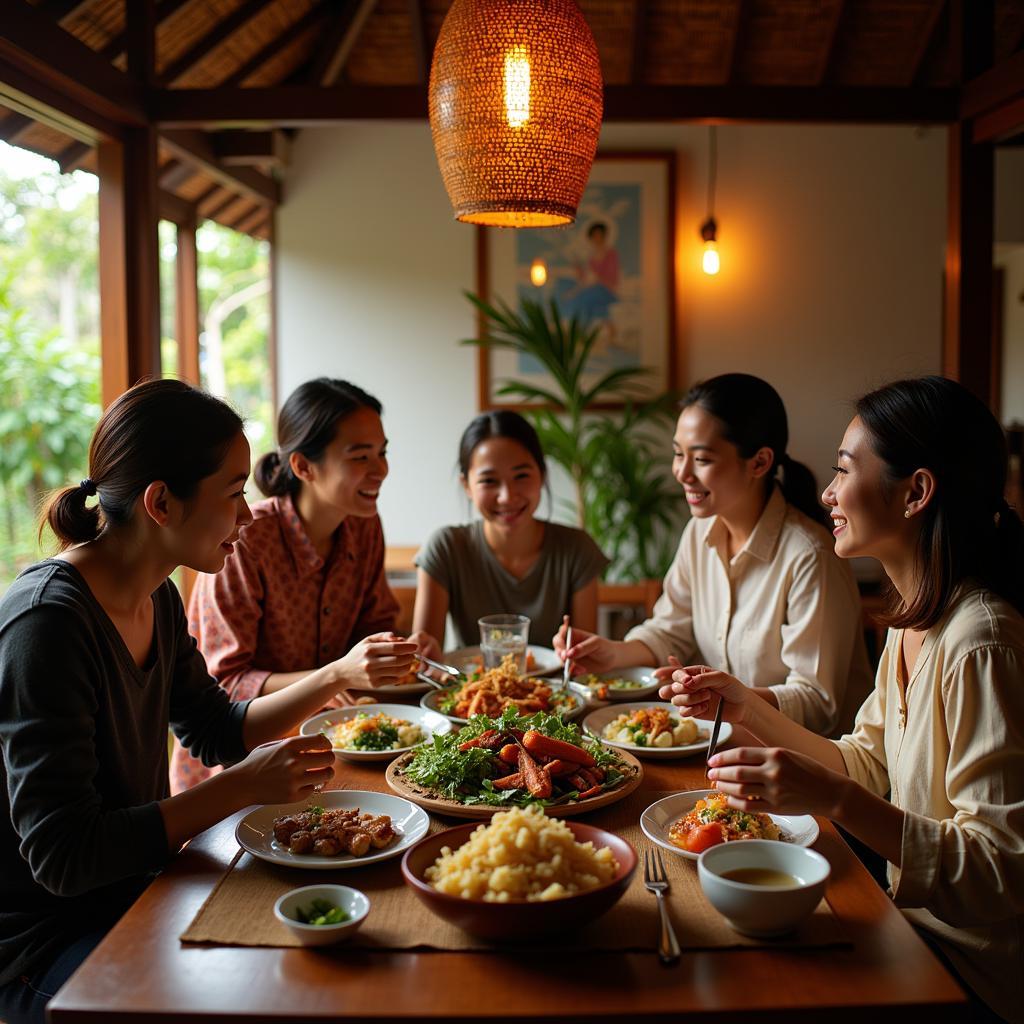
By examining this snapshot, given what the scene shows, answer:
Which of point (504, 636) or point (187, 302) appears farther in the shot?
point (187, 302)

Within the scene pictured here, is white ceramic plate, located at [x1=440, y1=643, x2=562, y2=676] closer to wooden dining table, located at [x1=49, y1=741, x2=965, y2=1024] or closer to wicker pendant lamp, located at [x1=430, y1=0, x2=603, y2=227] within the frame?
wicker pendant lamp, located at [x1=430, y1=0, x2=603, y2=227]

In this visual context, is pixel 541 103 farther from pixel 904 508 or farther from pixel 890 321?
pixel 890 321

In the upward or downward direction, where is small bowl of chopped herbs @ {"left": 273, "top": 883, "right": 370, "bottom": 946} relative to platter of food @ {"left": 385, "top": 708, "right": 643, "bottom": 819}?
downward

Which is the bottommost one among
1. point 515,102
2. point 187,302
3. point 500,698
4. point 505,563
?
point 500,698

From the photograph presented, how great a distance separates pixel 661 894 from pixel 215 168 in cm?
426

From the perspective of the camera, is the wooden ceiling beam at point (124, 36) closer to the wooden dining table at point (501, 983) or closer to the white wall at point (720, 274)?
the white wall at point (720, 274)

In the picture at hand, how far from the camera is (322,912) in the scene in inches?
47.3

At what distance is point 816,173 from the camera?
5312 millimetres

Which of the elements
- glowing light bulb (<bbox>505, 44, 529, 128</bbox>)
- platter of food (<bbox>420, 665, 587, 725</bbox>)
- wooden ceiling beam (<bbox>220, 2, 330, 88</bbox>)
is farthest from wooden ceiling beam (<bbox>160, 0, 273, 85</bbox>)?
platter of food (<bbox>420, 665, 587, 725</bbox>)

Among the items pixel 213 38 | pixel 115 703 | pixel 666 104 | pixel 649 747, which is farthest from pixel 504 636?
pixel 213 38

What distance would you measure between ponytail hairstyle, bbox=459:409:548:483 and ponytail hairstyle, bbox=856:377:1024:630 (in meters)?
1.38

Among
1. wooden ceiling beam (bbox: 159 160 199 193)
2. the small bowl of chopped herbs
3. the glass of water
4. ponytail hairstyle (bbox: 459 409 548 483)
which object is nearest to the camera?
the small bowl of chopped herbs

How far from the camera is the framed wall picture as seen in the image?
5277mm

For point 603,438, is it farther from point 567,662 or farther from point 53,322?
point 53,322
